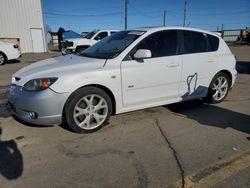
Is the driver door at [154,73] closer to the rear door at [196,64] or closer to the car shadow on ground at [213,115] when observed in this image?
the rear door at [196,64]

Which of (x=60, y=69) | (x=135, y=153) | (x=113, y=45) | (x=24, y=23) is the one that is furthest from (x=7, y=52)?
(x=135, y=153)

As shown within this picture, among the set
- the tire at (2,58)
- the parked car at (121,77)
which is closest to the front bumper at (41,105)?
the parked car at (121,77)

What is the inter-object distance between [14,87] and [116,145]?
1861 millimetres

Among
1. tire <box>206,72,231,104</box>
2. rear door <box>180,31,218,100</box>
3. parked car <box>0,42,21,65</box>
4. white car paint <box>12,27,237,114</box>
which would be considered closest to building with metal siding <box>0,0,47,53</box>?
parked car <box>0,42,21,65</box>

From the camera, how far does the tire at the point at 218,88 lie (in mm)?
5340

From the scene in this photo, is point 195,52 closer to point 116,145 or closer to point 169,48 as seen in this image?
point 169,48

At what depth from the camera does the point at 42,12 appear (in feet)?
77.9

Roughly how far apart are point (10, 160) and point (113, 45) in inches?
103

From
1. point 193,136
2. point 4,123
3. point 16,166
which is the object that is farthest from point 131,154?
point 4,123

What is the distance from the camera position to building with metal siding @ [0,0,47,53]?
22.3 m

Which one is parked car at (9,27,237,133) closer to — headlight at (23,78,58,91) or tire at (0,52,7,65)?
headlight at (23,78,58,91)

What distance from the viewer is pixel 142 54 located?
13.2 ft

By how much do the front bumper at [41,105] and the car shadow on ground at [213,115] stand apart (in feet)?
7.89

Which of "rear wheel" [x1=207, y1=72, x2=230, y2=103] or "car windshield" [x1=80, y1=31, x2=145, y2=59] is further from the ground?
"car windshield" [x1=80, y1=31, x2=145, y2=59]
